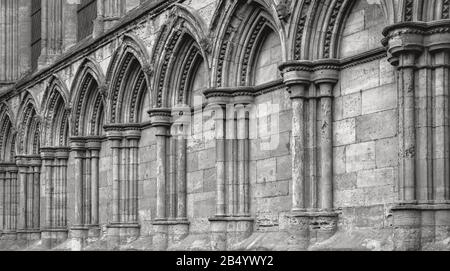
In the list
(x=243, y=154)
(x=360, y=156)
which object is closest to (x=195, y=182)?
(x=243, y=154)

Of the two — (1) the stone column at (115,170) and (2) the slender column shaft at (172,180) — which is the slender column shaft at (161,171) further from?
(1) the stone column at (115,170)

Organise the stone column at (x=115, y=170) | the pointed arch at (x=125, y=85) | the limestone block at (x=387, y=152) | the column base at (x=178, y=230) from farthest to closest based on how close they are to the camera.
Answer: the stone column at (x=115, y=170)
the pointed arch at (x=125, y=85)
the column base at (x=178, y=230)
the limestone block at (x=387, y=152)

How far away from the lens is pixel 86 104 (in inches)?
1003

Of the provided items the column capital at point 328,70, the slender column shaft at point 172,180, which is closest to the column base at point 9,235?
the slender column shaft at point 172,180

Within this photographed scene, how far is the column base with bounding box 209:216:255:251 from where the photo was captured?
17.9 meters

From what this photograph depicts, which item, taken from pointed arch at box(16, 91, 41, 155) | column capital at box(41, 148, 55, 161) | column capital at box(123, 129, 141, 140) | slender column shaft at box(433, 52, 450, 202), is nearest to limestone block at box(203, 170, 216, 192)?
column capital at box(123, 129, 141, 140)

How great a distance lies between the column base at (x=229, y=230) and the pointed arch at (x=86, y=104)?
24.5 ft

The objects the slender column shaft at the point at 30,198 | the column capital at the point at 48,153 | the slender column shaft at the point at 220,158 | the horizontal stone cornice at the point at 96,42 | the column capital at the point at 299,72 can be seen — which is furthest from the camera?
the slender column shaft at the point at 30,198

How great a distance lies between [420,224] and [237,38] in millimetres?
6254

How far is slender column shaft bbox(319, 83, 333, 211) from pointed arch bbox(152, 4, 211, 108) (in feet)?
14.1

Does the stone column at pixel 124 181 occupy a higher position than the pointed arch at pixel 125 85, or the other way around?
the pointed arch at pixel 125 85

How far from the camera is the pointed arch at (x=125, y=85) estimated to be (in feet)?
74.4

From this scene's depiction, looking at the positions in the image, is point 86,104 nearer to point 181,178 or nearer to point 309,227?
point 181,178
